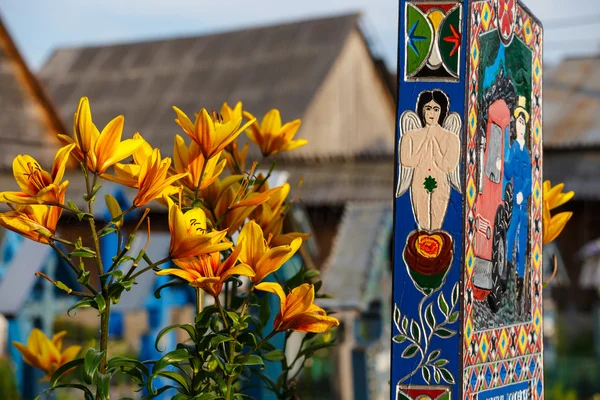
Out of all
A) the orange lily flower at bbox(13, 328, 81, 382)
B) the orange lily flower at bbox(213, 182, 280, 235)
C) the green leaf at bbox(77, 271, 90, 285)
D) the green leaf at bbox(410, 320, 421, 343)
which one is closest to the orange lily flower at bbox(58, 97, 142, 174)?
the green leaf at bbox(77, 271, 90, 285)

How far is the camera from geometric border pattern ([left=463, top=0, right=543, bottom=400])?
7.35 ft

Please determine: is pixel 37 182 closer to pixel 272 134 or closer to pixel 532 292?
pixel 272 134

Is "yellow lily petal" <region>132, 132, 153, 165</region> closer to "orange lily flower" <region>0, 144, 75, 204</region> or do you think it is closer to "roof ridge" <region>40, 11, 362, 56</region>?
"orange lily flower" <region>0, 144, 75, 204</region>

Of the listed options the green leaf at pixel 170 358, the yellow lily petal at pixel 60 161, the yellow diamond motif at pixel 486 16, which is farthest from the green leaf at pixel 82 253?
the yellow diamond motif at pixel 486 16

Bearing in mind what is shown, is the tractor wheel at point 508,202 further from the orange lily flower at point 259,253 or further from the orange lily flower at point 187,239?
the orange lily flower at point 187,239

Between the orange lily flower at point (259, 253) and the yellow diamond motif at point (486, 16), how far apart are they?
0.64 m

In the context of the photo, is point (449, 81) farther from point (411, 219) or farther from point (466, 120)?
point (411, 219)

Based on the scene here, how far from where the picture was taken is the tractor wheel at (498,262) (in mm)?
2467

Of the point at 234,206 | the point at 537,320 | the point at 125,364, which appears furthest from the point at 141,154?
the point at 537,320

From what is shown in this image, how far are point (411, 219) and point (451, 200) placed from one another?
0.29ft

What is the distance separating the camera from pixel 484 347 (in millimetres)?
2350

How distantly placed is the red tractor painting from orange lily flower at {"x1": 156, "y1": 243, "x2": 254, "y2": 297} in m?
0.52

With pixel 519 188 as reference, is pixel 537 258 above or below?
below

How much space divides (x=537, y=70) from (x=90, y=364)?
1457 mm
